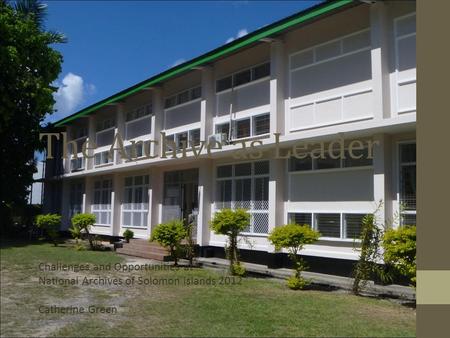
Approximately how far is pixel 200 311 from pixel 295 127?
6.93 m

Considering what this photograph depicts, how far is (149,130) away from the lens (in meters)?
21.8

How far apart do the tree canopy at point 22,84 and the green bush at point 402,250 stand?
1679 centimetres

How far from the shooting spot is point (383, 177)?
37.7 ft

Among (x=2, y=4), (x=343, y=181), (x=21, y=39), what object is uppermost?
(x=2, y=4)

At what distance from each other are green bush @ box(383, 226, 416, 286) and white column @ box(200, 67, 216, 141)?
8955 millimetres

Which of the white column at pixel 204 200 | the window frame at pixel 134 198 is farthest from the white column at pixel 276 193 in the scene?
the window frame at pixel 134 198

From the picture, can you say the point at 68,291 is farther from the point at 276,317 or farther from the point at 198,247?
the point at 198,247

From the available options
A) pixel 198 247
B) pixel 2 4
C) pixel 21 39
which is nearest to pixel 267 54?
pixel 198 247

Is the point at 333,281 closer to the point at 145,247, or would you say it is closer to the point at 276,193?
the point at 276,193

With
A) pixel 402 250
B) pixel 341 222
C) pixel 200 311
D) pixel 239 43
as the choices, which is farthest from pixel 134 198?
pixel 402 250

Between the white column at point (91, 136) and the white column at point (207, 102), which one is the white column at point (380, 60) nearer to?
the white column at point (207, 102)

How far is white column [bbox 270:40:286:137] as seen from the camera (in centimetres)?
1427

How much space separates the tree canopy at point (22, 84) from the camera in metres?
20.9

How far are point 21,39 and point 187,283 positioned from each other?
49.7 ft
